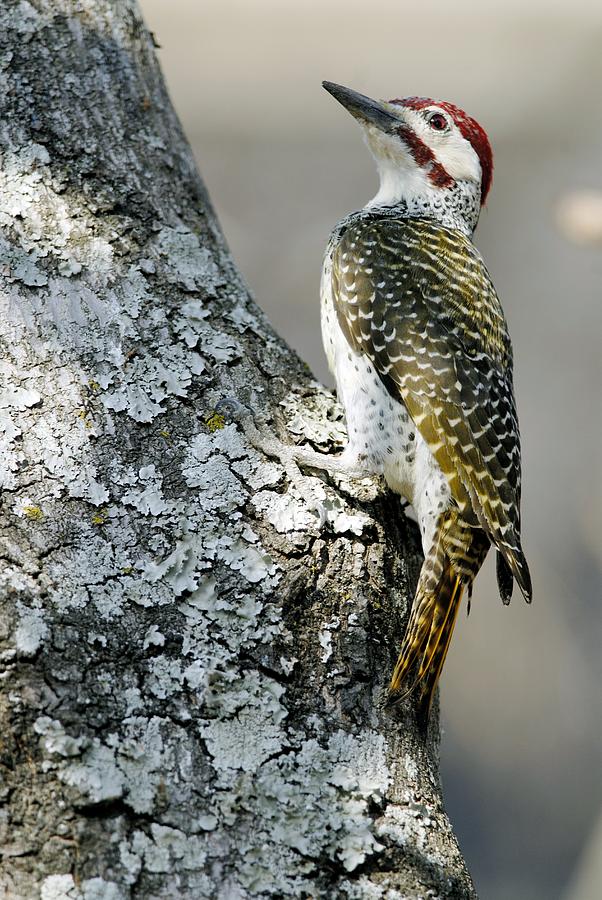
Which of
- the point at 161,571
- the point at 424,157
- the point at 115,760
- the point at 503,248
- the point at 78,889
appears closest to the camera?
the point at 78,889

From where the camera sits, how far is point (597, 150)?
5395 millimetres

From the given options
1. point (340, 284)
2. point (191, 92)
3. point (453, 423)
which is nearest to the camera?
point (453, 423)

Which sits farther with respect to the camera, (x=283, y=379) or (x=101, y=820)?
(x=283, y=379)

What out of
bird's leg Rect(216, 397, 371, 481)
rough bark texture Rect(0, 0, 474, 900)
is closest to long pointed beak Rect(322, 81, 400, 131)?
rough bark texture Rect(0, 0, 474, 900)

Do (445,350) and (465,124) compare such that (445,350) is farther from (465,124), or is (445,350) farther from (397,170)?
(465,124)

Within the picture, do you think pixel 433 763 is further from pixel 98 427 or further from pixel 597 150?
pixel 597 150

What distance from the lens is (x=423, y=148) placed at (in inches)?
145

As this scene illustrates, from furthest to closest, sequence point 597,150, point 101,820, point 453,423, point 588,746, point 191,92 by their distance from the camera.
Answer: point 191,92
point 597,150
point 588,746
point 453,423
point 101,820

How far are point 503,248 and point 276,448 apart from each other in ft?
11.4

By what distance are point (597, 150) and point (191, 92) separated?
2.47 m

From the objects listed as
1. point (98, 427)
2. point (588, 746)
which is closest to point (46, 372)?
point (98, 427)

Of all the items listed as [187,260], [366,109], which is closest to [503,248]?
[366,109]

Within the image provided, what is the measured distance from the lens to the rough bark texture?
5.52 feet

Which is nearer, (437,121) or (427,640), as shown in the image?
(427,640)
